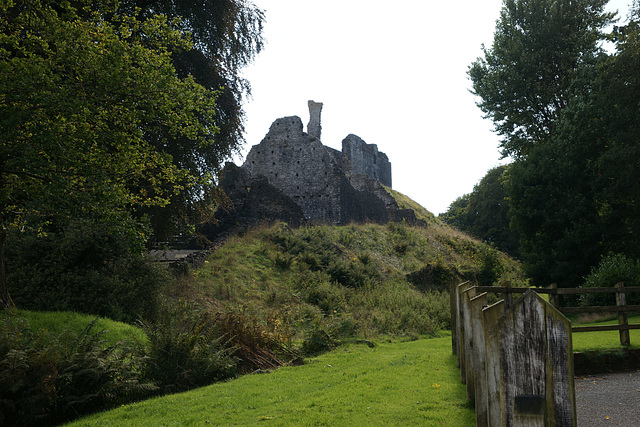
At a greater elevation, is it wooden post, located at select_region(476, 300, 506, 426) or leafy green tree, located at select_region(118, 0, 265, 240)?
leafy green tree, located at select_region(118, 0, 265, 240)

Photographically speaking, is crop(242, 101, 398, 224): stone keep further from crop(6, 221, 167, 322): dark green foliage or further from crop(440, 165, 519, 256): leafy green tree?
crop(6, 221, 167, 322): dark green foliage

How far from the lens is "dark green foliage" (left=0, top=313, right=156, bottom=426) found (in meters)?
5.65

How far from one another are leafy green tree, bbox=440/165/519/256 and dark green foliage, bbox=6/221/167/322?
32538mm

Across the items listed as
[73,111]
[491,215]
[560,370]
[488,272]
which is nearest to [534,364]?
[560,370]

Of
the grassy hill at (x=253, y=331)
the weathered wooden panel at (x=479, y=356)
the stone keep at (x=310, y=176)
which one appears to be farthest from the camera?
the stone keep at (x=310, y=176)

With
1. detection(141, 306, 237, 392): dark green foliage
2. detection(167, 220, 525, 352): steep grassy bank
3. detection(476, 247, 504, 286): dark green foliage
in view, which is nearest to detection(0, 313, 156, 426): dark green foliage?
detection(141, 306, 237, 392): dark green foliage

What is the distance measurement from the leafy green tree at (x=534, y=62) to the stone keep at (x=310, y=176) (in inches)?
487

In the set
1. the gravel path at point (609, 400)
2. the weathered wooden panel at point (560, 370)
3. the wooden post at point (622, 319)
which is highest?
the weathered wooden panel at point (560, 370)

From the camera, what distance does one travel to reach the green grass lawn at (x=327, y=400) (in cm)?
506

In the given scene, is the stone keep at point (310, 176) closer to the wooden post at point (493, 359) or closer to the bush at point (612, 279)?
the bush at point (612, 279)

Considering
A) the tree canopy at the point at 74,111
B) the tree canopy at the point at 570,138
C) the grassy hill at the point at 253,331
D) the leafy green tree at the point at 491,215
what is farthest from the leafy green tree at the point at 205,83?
the leafy green tree at the point at 491,215

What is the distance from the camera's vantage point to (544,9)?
2397 centimetres

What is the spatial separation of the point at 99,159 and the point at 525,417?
8554mm

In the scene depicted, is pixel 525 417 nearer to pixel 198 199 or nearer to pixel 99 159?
pixel 99 159
